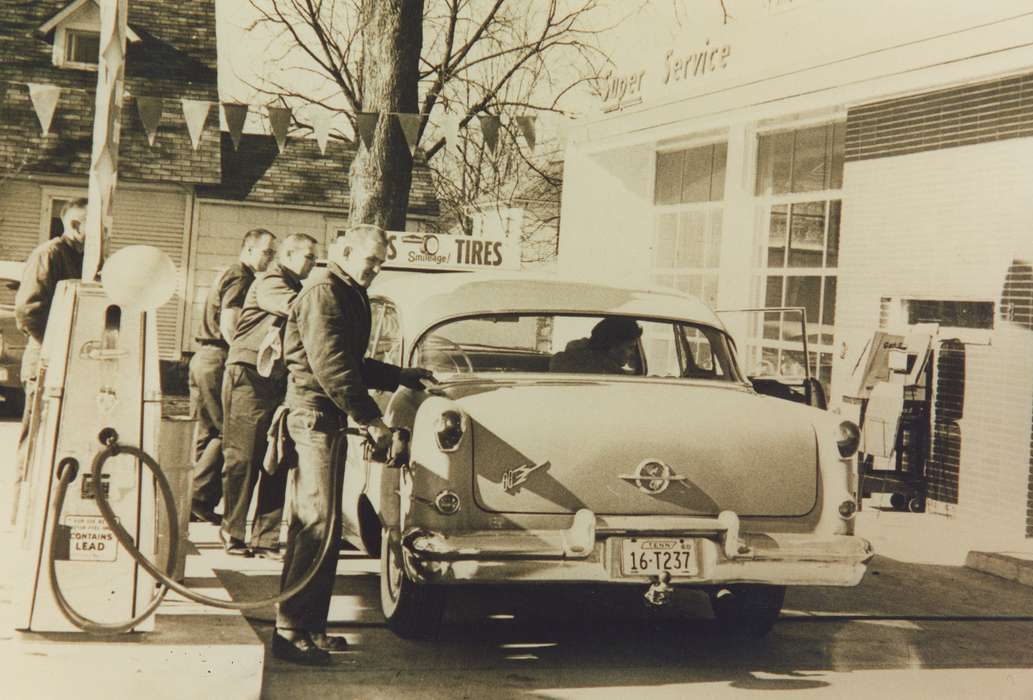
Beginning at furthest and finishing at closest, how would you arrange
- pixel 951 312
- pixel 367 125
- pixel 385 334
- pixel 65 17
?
pixel 65 17, pixel 367 125, pixel 951 312, pixel 385 334

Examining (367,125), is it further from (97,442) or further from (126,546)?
(126,546)

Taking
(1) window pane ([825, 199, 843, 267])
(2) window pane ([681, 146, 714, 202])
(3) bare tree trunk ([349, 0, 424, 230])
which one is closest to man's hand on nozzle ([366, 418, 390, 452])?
(3) bare tree trunk ([349, 0, 424, 230])

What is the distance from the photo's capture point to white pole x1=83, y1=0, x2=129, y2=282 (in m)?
5.29

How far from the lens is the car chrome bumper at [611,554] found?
5391 millimetres

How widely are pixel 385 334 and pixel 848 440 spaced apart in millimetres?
2506

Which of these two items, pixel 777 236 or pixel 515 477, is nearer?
pixel 515 477

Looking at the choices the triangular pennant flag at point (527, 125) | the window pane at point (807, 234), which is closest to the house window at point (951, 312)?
the window pane at point (807, 234)

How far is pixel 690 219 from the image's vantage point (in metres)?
16.3

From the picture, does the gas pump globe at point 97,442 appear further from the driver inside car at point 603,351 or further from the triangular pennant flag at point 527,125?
the triangular pennant flag at point 527,125

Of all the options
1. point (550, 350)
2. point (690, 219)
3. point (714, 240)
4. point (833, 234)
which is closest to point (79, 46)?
point (690, 219)

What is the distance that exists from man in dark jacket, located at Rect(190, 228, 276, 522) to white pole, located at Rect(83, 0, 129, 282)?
119 inches

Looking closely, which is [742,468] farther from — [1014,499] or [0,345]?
[0,345]

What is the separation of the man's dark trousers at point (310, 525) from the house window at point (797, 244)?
8369mm

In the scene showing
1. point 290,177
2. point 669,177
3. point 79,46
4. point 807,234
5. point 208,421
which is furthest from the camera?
point 290,177
